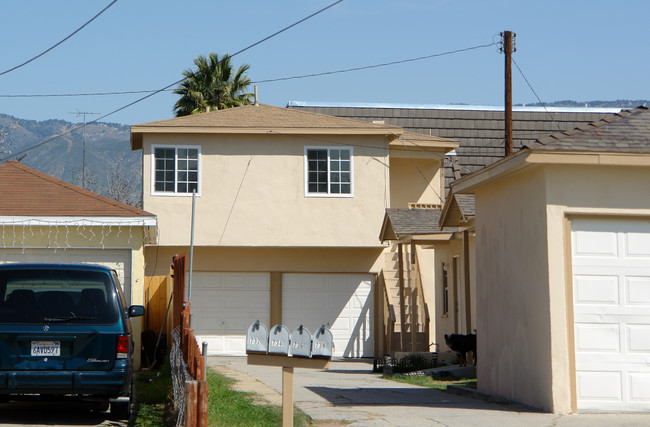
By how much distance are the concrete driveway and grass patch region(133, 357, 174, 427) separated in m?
1.25

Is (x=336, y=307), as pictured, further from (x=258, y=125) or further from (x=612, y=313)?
(x=612, y=313)

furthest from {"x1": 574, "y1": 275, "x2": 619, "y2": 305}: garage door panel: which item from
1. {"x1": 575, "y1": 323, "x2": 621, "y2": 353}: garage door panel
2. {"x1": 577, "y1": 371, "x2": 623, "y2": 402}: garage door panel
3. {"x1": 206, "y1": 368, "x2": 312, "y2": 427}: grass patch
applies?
{"x1": 206, "y1": 368, "x2": 312, "y2": 427}: grass patch

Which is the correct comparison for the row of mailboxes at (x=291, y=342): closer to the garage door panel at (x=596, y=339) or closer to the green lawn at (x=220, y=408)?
the green lawn at (x=220, y=408)

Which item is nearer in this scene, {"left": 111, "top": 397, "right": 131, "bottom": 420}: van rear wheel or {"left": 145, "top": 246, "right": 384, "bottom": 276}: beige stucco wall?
{"left": 111, "top": 397, "right": 131, "bottom": 420}: van rear wheel

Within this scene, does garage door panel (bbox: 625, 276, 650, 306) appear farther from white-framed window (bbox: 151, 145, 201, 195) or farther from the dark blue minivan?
white-framed window (bbox: 151, 145, 201, 195)

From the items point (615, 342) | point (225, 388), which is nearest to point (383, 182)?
point (225, 388)

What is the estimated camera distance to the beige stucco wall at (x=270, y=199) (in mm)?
23641

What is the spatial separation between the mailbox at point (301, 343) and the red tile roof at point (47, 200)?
1048 cm

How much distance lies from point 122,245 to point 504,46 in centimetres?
1158

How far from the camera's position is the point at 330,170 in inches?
945

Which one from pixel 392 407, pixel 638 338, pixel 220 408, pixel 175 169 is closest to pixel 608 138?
pixel 638 338

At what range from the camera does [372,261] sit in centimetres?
2512

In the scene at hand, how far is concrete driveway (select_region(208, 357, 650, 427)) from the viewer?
33.3 feet

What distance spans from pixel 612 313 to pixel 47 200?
39.3 feet
